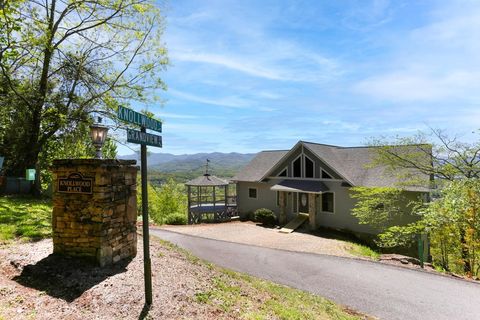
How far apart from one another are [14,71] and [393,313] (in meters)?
18.2

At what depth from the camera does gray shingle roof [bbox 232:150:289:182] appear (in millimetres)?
26375

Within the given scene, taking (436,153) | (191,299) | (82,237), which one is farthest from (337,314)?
(436,153)

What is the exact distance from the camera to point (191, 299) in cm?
538

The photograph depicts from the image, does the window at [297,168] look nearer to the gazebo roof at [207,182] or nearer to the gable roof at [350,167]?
the gable roof at [350,167]

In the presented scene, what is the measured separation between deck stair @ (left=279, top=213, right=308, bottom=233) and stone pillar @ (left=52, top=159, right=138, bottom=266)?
15.9m

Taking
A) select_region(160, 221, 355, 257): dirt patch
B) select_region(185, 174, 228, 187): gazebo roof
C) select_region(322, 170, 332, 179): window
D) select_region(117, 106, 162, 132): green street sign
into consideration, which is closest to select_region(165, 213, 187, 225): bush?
select_region(160, 221, 355, 257): dirt patch

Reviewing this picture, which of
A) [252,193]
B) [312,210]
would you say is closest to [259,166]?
[252,193]

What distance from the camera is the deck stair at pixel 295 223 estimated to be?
2104 centimetres

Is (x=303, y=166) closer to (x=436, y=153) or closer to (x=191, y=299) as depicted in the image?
(x=436, y=153)

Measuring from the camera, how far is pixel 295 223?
22.3m

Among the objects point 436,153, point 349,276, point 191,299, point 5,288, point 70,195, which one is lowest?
point 349,276

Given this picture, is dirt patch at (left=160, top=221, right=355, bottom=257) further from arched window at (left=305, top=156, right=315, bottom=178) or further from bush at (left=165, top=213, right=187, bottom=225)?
arched window at (left=305, top=156, right=315, bottom=178)

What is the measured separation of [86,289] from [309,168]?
19.6 metres

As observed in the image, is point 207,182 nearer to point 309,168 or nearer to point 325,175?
point 309,168
